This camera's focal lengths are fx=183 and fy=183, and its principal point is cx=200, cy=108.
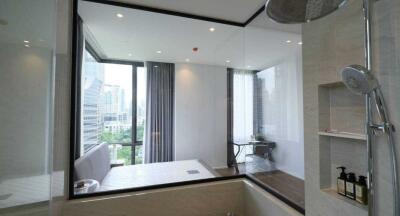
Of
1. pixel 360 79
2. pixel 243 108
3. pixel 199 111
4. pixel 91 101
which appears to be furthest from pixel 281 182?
pixel 199 111

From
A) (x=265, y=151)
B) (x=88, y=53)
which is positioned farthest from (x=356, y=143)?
(x=88, y=53)

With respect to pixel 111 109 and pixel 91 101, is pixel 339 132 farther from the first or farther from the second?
pixel 111 109

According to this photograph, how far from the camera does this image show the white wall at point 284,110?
1646mm

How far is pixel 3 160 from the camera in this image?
76cm

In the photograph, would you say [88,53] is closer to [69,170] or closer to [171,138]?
[69,170]

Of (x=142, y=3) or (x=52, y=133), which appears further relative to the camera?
(x=142, y=3)

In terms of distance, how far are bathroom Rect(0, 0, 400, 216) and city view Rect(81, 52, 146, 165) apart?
0.14ft

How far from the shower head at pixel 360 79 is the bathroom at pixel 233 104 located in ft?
0.31

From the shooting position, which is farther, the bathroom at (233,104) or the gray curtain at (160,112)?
the gray curtain at (160,112)

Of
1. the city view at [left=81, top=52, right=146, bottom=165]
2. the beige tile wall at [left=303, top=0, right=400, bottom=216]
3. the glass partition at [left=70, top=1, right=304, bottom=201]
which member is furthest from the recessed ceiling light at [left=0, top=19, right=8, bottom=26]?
the beige tile wall at [left=303, top=0, right=400, bottom=216]

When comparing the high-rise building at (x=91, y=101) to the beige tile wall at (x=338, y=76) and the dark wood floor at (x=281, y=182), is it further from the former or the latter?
the beige tile wall at (x=338, y=76)

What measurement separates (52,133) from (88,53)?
1297mm

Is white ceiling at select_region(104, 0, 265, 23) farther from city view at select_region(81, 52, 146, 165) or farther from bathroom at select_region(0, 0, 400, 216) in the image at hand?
city view at select_region(81, 52, 146, 165)

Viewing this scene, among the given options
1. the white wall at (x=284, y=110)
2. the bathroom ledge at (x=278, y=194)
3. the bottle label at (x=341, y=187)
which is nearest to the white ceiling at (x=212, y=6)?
the white wall at (x=284, y=110)
